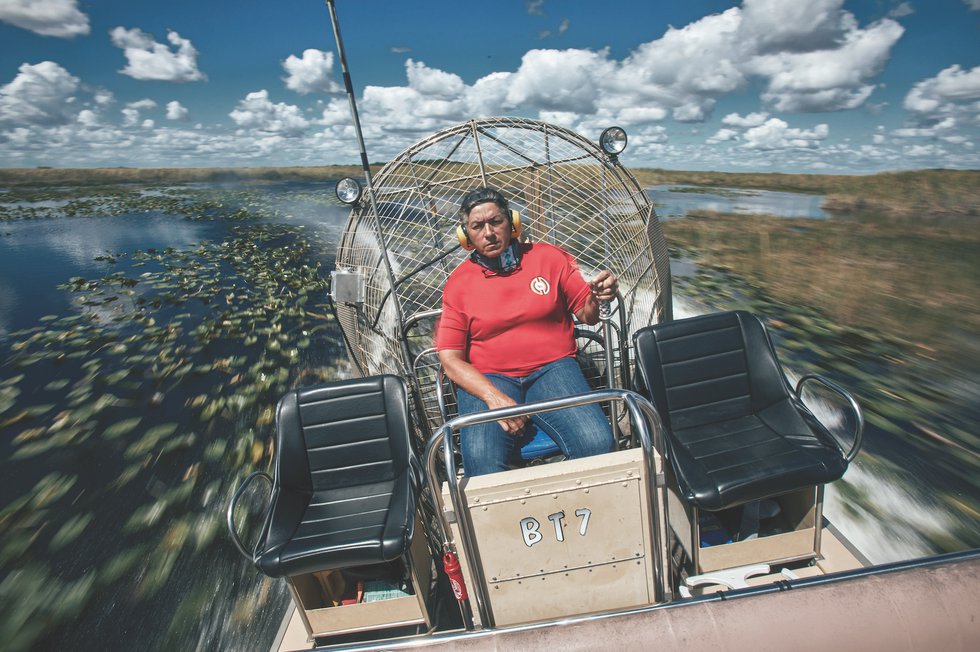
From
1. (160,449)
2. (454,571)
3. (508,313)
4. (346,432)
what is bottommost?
(160,449)

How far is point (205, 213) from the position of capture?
1852 cm

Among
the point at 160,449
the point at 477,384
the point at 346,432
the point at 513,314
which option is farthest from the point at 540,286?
the point at 160,449

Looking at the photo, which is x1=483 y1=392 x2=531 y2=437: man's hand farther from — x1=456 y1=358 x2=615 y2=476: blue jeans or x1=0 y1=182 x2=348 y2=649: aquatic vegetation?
x1=0 y1=182 x2=348 y2=649: aquatic vegetation

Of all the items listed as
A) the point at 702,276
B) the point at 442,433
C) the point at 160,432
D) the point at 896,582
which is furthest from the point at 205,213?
the point at 896,582

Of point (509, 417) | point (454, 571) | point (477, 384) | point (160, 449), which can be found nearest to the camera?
point (509, 417)

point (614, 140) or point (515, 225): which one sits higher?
point (614, 140)

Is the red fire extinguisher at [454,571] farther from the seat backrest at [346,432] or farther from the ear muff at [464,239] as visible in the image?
the ear muff at [464,239]

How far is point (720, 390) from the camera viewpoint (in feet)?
8.19

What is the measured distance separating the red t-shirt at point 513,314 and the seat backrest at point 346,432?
48 centimetres

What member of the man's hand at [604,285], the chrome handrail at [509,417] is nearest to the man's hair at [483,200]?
the man's hand at [604,285]

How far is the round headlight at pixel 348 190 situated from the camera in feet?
10.1

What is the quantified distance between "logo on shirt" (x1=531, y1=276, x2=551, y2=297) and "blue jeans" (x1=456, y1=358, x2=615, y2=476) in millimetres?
484

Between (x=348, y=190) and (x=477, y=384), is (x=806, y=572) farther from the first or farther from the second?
(x=348, y=190)

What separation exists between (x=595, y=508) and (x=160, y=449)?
4.52 meters
